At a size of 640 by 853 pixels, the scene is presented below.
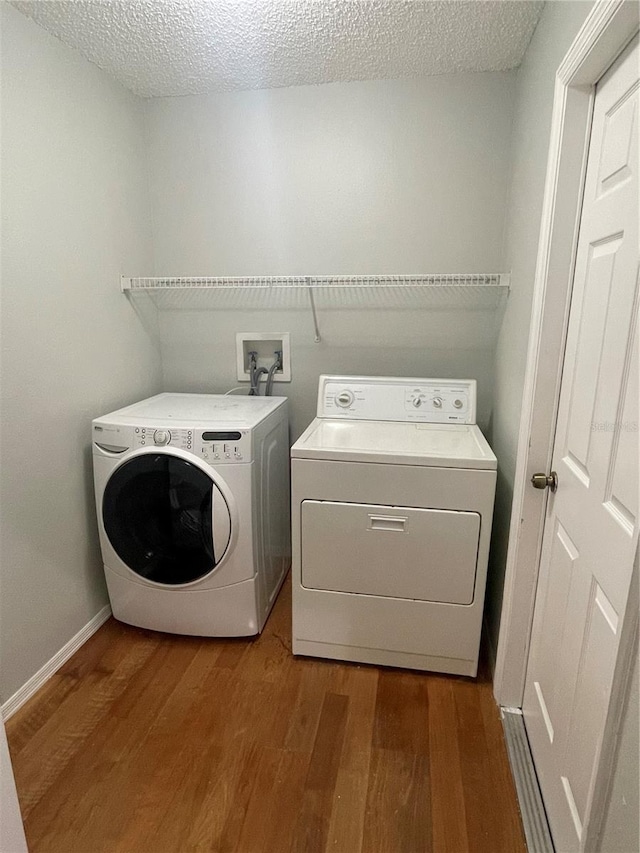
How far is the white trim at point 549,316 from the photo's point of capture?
107 centimetres

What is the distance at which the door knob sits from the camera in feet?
4.33

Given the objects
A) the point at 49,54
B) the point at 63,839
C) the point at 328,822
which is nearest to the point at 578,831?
the point at 328,822

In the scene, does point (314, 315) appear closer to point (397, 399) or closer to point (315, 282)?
point (315, 282)

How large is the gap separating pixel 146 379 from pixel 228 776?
1.64 metres

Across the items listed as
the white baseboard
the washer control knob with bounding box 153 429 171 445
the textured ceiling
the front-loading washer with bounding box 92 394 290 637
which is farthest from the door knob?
the white baseboard

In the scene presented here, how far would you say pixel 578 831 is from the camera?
1.00 metres

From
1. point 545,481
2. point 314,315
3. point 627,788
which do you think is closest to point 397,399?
point 314,315

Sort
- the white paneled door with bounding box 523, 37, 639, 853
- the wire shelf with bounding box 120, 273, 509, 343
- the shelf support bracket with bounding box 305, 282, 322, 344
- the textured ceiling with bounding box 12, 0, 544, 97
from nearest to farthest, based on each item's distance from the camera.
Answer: the white paneled door with bounding box 523, 37, 639, 853, the textured ceiling with bounding box 12, 0, 544, 97, the wire shelf with bounding box 120, 273, 509, 343, the shelf support bracket with bounding box 305, 282, 322, 344

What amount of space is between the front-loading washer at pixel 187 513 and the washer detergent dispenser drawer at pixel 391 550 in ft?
0.87

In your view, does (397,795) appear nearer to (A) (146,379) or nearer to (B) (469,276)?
(B) (469,276)

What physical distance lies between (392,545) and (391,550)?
0.02m

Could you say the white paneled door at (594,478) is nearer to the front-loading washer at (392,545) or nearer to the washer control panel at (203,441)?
the front-loading washer at (392,545)

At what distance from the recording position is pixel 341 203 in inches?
82.4

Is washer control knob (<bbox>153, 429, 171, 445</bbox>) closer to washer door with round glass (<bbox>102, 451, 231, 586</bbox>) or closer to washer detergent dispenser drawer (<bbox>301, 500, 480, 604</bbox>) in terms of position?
washer door with round glass (<bbox>102, 451, 231, 586</bbox>)
